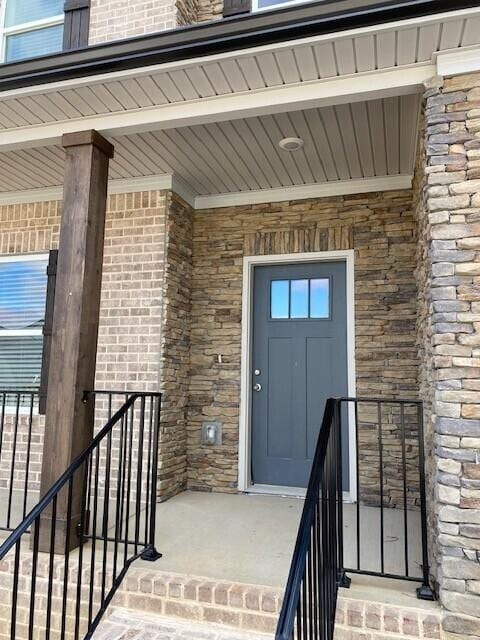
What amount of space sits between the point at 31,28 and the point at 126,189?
1503mm

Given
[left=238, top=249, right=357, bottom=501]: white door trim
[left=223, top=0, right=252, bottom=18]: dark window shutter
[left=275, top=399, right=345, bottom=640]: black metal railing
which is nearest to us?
[left=275, top=399, right=345, bottom=640]: black metal railing

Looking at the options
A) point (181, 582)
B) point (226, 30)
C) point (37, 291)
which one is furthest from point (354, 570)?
point (37, 291)

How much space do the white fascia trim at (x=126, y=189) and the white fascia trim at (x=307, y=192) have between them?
0.78ft

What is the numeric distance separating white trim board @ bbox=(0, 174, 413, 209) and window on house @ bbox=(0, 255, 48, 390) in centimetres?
59

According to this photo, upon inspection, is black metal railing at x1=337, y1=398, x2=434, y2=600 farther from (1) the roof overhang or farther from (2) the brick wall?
(2) the brick wall

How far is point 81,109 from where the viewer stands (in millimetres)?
2836

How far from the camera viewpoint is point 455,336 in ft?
7.16

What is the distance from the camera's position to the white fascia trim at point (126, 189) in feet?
13.2

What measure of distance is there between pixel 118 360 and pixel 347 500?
2.17m

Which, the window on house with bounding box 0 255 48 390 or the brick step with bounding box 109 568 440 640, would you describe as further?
the window on house with bounding box 0 255 48 390

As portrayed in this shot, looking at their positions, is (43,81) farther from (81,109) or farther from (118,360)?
(118,360)

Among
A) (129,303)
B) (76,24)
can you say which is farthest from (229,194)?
(76,24)

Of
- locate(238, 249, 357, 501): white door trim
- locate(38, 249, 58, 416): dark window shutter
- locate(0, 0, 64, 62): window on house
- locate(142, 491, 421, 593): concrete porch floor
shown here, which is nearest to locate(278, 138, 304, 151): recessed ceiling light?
locate(238, 249, 357, 501): white door trim

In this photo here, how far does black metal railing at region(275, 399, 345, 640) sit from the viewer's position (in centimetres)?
139
